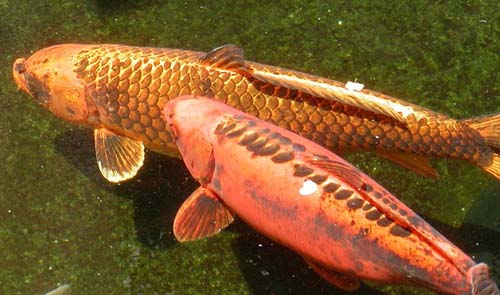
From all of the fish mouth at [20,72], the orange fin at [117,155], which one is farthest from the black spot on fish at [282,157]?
the fish mouth at [20,72]

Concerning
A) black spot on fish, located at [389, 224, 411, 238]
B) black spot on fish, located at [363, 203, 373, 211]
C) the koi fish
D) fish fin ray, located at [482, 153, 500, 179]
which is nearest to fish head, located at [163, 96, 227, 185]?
the koi fish

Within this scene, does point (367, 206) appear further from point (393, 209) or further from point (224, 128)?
point (224, 128)

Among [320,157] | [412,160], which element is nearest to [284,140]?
[320,157]

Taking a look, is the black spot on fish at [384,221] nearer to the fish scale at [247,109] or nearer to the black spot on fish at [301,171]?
the black spot on fish at [301,171]

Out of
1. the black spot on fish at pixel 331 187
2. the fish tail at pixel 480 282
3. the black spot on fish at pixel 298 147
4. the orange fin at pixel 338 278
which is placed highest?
the black spot on fish at pixel 298 147

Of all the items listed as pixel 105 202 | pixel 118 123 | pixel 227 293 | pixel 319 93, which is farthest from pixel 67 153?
pixel 319 93

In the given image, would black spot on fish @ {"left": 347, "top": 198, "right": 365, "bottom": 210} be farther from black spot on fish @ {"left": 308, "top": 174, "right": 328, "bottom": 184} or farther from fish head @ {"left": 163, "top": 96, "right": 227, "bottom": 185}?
fish head @ {"left": 163, "top": 96, "right": 227, "bottom": 185}
